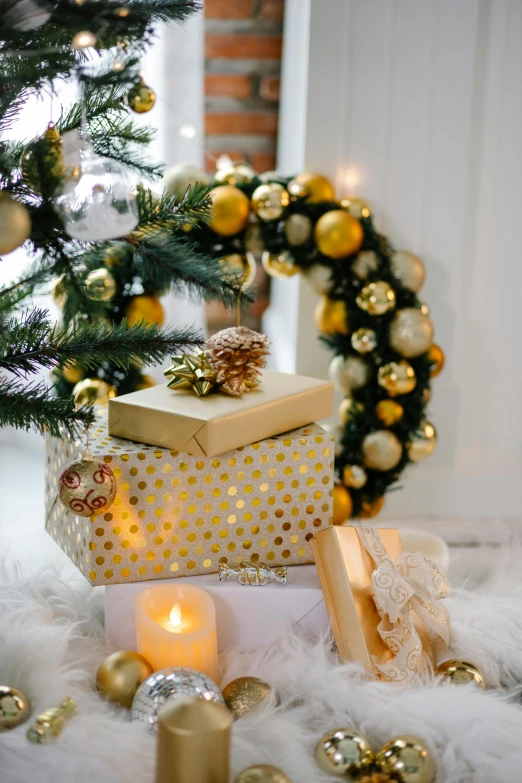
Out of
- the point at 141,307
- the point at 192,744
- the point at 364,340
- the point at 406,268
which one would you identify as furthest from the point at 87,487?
the point at 406,268

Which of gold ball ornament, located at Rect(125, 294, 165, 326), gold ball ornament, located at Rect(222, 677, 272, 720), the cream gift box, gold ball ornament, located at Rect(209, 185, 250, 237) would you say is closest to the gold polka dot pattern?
the cream gift box

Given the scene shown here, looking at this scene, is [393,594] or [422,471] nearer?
[393,594]

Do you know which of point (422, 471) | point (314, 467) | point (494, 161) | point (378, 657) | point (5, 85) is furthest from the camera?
point (422, 471)

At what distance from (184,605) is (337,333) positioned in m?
0.69

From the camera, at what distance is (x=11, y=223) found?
71 cm

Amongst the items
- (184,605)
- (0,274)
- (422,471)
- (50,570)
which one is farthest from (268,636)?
(0,274)

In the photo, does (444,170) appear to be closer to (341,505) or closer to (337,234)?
(337,234)

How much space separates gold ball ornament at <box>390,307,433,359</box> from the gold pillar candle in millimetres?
863

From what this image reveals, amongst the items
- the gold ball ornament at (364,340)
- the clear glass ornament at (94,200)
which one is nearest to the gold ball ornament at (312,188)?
the gold ball ornament at (364,340)

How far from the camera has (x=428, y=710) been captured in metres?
0.80

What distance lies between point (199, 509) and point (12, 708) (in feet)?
0.97

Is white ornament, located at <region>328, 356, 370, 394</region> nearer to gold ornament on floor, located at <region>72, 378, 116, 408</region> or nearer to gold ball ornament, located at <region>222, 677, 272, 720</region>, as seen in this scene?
gold ornament on floor, located at <region>72, 378, 116, 408</region>

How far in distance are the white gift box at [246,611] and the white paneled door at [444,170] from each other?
0.75 meters

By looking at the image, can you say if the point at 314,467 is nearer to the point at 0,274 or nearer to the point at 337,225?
the point at 337,225
